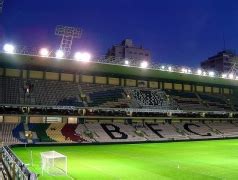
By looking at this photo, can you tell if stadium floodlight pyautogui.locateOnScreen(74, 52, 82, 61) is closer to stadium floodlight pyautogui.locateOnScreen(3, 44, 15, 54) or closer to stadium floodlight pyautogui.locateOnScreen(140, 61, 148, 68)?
stadium floodlight pyautogui.locateOnScreen(3, 44, 15, 54)

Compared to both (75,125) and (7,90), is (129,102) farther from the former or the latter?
(7,90)

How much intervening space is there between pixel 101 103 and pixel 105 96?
7.05 ft

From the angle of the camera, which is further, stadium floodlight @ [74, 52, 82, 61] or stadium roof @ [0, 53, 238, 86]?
stadium roof @ [0, 53, 238, 86]

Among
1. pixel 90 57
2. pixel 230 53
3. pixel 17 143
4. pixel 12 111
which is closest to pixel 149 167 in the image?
pixel 17 143

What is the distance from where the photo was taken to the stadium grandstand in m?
44.2

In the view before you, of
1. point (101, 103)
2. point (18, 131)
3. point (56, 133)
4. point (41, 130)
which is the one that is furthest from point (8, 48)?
point (101, 103)

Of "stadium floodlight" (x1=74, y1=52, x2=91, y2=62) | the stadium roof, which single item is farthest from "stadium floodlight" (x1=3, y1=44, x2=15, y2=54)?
"stadium floodlight" (x1=74, y1=52, x2=91, y2=62)

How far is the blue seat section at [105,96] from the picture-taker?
49969 millimetres

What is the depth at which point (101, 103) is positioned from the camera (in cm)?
4994

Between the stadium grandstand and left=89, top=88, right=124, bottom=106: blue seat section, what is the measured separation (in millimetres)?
151

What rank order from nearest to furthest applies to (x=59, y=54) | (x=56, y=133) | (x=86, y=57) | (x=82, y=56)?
(x=59, y=54), (x=82, y=56), (x=86, y=57), (x=56, y=133)

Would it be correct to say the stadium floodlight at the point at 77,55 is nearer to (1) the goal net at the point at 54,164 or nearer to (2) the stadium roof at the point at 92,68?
(2) the stadium roof at the point at 92,68

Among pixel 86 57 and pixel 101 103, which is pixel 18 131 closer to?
pixel 86 57

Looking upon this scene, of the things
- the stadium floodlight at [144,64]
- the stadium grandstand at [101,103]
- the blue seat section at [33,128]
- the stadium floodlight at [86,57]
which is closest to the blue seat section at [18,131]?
the stadium grandstand at [101,103]
